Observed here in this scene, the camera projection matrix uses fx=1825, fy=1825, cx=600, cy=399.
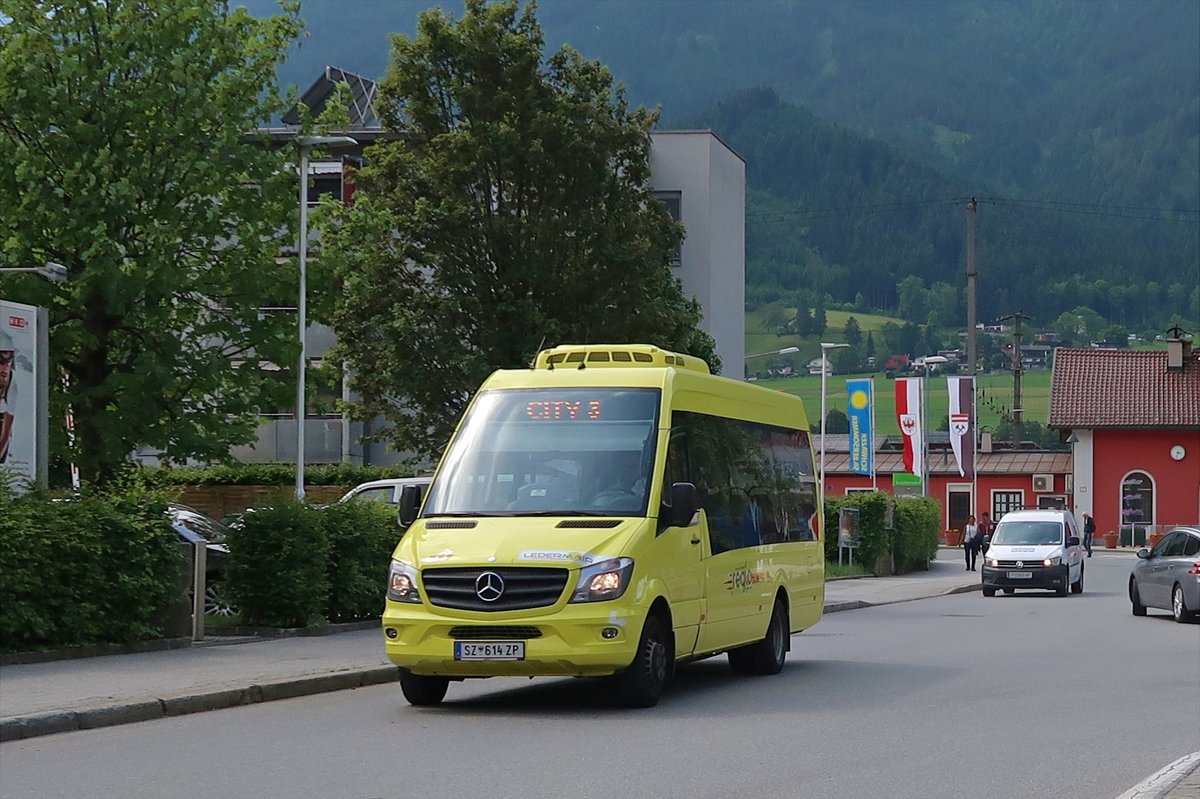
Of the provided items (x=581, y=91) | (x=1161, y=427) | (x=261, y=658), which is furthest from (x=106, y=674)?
(x=1161, y=427)

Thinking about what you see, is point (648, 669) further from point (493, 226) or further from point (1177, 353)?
point (1177, 353)

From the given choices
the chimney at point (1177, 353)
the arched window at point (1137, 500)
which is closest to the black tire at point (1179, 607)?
the arched window at point (1137, 500)

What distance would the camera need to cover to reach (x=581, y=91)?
39812 millimetres

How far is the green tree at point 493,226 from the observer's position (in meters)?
38.1

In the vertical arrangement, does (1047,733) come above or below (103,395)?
below

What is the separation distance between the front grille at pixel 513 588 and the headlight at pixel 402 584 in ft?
1.14

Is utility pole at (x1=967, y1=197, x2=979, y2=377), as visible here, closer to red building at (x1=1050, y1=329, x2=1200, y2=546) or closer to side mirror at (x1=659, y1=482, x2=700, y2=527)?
red building at (x1=1050, y1=329, x2=1200, y2=546)

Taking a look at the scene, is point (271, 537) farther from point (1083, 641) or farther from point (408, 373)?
point (408, 373)

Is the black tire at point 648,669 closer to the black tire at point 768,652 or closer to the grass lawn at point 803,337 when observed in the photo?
the black tire at point 768,652

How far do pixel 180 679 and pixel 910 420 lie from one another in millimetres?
47134

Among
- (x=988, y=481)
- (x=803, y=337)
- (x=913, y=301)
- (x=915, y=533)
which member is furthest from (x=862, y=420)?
(x=913, y=301)

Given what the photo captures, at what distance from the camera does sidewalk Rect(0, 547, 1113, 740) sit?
13.0 m

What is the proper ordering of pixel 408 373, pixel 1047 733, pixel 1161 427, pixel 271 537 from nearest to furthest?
pixel 1047 733 < pixel 271 537 < pixel 408 373 < pixel 1161 427

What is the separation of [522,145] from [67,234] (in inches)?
502
